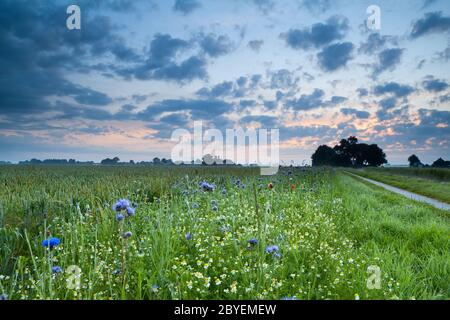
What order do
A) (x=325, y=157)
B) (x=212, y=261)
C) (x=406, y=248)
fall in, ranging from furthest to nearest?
(x=325, y=157) < (x=406, y=248) < (x=212, y=261)

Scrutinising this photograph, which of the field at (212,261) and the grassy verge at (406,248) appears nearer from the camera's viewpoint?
the field at (212,261)

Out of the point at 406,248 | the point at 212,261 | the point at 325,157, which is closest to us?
the point at 212,261

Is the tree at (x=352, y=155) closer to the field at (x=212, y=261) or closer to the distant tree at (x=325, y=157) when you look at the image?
the distant tree at (x=325, y=157)

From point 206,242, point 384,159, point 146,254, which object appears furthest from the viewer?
point 384,159

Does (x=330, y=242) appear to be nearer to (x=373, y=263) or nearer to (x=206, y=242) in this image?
(x=373, y=263)

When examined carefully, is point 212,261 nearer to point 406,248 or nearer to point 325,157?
point 406,248

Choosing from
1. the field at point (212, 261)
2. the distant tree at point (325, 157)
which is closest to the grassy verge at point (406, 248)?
the field at point (212, 261)

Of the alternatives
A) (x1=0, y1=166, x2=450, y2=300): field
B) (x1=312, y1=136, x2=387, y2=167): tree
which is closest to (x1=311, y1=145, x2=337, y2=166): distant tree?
(x1=312, y1=136, x2=387, y2=167): tree

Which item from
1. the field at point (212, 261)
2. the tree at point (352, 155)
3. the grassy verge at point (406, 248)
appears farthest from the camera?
the tree at point (352, 155)

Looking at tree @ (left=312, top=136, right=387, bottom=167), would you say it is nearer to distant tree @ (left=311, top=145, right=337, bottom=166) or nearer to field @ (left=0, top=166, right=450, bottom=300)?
distant tree @ (left=311, top=145, right=337, bottom=166)

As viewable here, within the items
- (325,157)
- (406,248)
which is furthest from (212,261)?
(325,157)

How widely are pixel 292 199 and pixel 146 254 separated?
17.1ft
